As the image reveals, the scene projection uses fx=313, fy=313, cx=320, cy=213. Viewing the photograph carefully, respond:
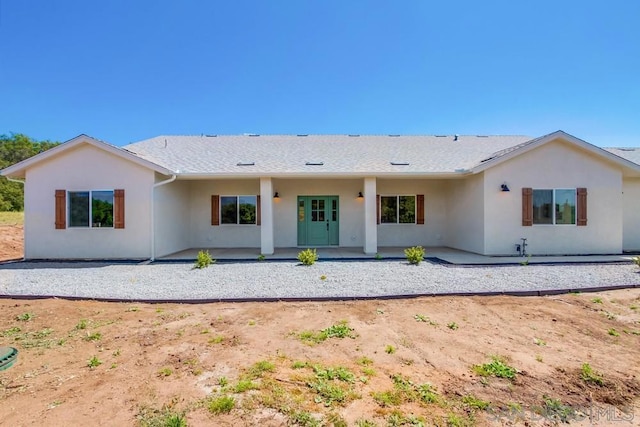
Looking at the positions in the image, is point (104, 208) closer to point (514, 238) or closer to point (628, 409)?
point (628, 409)

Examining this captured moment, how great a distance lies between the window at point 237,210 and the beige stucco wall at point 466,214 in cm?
788

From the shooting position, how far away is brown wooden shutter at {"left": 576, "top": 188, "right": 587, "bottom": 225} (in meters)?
10.1

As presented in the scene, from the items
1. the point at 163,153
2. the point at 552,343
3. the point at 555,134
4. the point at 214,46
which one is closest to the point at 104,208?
the point at 163,153

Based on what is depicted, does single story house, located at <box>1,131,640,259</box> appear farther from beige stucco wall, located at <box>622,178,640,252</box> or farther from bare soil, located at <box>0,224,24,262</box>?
bare soil, located at <box>0,224,24,262</box>

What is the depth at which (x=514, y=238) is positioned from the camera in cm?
1017

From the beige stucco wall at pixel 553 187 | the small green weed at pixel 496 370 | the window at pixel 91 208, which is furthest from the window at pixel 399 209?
the window at pixel 91 208

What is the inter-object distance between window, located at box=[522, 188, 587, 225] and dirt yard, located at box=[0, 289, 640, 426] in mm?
5035

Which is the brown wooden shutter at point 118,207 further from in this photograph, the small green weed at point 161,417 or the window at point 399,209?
the window at point 399,209

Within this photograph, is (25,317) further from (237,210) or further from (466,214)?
(466,214)

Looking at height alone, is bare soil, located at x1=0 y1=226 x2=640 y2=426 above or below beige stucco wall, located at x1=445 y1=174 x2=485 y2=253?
below

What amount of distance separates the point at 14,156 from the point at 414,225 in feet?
159

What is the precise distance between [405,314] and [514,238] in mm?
7101

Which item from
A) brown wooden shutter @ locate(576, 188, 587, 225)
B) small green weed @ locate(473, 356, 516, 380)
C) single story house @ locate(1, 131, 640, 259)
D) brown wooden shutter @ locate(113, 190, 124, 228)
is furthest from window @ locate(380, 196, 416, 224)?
small green weed @ locate(473, 356, 516, 380)

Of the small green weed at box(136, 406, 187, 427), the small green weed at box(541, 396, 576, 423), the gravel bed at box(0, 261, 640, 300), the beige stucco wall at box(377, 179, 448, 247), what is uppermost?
the beige stucco wall at box(377, 179, 448, 247)
